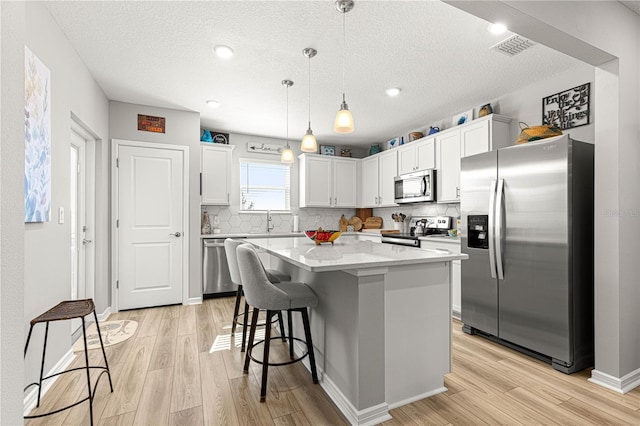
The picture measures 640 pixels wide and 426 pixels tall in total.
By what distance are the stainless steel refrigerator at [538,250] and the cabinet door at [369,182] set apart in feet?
8.43

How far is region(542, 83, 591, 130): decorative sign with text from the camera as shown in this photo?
299 cm

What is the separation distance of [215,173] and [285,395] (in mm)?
3525

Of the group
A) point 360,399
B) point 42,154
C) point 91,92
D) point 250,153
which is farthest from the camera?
point 250,153

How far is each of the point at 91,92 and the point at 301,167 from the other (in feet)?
10.5

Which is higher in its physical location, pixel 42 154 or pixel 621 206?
pixel 42 154

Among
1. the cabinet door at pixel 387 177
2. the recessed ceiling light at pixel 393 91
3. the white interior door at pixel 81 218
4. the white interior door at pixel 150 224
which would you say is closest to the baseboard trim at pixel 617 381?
the recessed ceiling light at pixel 393 91

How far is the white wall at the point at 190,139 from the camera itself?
13.2ft

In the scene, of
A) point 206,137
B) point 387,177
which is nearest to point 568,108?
point 387,177

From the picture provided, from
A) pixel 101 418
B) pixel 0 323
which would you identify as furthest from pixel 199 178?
pixel 0 323

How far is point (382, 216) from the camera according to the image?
19.3ft

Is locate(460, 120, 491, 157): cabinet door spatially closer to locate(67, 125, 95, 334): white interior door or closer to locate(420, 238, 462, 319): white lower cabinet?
locate(420, 238, 462, 319): white lower cabinet

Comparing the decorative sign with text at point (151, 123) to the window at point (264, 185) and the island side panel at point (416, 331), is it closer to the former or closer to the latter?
the window at point (264, 185)

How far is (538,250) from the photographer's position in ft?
8.29

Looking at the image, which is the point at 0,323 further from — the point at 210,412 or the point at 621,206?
the point at 621,206
